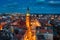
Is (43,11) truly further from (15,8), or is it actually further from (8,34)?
(8,34)

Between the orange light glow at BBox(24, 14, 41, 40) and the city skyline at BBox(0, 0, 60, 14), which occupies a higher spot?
the city skyline at BBox(0, 0, 60, 14)

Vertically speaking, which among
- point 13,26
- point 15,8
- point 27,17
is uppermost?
point 15,8

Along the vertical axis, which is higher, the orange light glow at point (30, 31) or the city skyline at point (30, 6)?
the city skyline at point (30, 6)

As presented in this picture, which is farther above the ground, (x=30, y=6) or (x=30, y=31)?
(x=30, y=6)

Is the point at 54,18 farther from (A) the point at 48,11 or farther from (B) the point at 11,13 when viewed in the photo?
(B) the point at 11,13

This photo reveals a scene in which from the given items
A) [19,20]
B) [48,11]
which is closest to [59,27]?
[48,11]

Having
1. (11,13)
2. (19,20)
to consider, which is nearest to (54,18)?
(19,20)

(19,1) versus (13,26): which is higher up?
(19,1)

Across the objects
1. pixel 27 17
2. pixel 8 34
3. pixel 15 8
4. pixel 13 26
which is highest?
pixel 15 8

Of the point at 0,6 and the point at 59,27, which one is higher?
the point at 0,6
